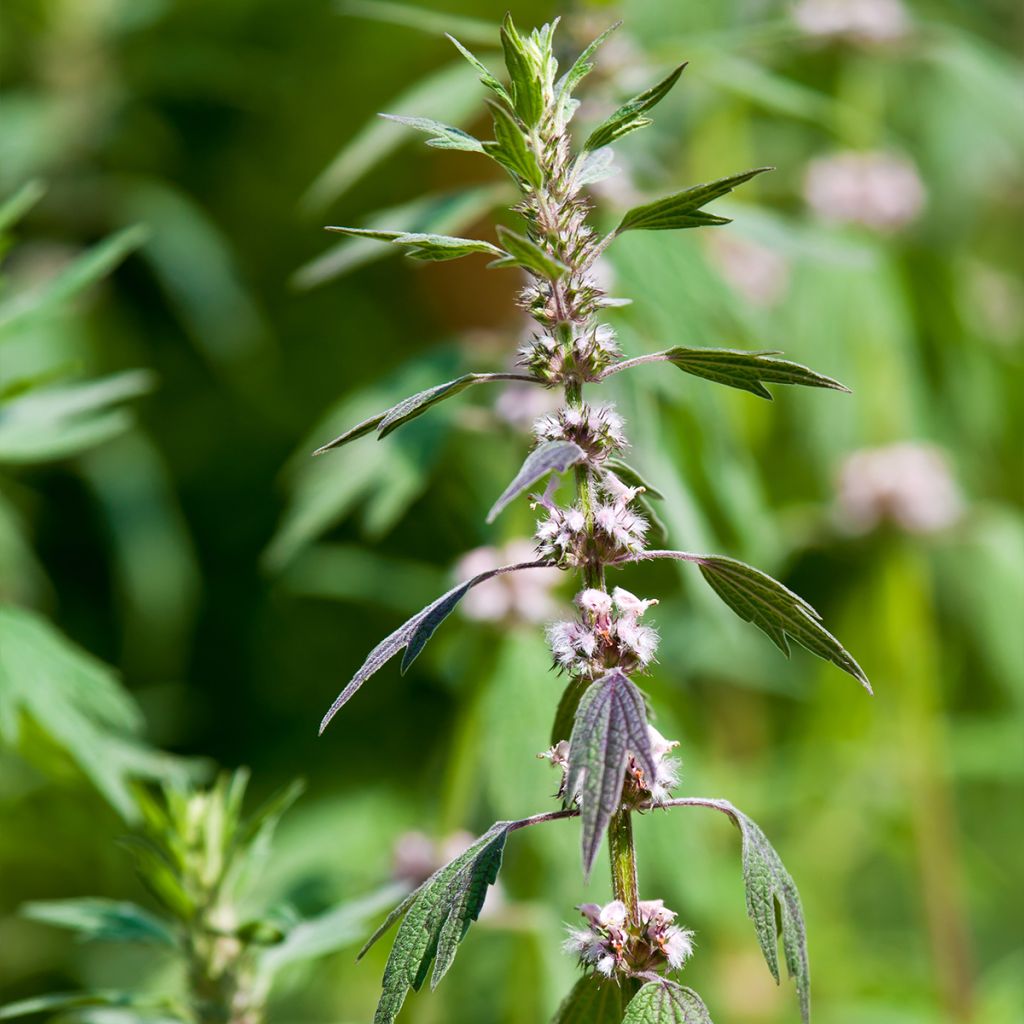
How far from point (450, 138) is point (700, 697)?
1310mm

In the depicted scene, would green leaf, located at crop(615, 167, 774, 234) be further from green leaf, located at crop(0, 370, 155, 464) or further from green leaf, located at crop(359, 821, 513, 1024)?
green leaf, located at crop(0, 370, 155, 464)

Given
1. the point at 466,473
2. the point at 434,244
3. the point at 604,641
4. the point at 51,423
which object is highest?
the point at 466,473

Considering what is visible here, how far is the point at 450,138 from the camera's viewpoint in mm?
405

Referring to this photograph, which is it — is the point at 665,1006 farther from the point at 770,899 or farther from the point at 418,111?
the point at 418,111

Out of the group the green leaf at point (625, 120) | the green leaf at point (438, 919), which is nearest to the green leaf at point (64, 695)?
the green leaf at point (438, 919)

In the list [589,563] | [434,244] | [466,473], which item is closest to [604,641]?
[589,563]

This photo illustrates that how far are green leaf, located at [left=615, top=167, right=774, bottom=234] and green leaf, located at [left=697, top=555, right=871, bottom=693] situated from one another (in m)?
0.11

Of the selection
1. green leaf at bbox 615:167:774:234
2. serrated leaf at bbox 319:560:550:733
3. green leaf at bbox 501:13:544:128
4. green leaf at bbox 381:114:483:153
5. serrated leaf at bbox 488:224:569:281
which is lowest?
serrated leaf at bbox 319:560:550:733

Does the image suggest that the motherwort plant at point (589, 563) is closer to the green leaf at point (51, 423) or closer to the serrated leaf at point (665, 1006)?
the serrated leaf at point (665, 1006)

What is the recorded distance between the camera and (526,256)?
368 millimetres

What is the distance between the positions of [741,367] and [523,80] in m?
0.11

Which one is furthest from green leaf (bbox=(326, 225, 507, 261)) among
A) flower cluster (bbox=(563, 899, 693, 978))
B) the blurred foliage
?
the blurred foliage

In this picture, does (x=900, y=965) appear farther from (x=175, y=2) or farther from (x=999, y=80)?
(x=175, y=2)

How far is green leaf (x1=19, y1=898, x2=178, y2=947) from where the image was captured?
1.87 ft
